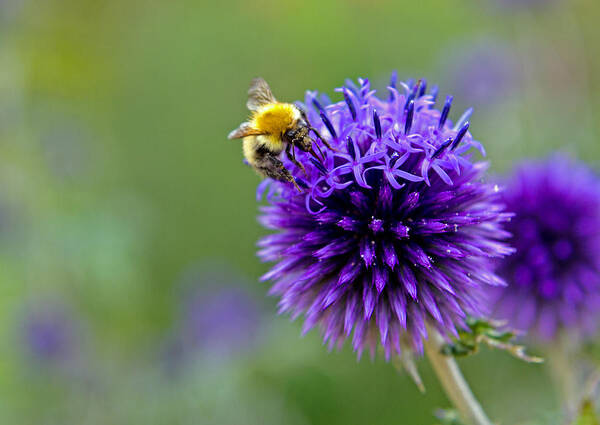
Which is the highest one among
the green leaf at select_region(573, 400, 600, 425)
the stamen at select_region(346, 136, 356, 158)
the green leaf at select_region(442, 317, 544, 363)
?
the stamen at select_region(346, 136, 356, 158)

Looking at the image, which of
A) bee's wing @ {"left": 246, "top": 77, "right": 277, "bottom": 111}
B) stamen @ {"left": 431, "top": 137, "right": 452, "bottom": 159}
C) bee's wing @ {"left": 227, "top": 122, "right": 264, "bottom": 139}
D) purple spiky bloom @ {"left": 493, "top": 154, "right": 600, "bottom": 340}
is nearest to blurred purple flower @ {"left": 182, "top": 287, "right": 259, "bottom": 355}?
purple spiky bloom @ {"left": 493, "top": 154, "right": 600, "bottom": 340}

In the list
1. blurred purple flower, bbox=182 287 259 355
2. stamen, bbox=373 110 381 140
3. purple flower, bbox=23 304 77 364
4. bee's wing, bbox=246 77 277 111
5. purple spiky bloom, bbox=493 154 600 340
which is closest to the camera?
stamen, bbox=373 110 381 140

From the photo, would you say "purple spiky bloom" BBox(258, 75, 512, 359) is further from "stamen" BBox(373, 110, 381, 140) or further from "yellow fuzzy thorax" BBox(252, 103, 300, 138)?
"yellow fuzzy thorax" BBox(252, 103, 300, 138)

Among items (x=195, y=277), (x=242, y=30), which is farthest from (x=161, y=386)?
(x=242, y=30)

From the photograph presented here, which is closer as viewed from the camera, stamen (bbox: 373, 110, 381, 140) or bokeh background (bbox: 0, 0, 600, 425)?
stamen (bbox: 373, 110, 381, 140)

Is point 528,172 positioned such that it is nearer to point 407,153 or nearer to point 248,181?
point 407,153

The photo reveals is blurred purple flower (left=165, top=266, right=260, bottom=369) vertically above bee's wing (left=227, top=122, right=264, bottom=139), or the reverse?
bee's wing (left=227, top=122, right=264, bottom=139)
